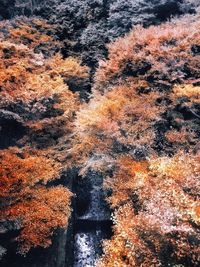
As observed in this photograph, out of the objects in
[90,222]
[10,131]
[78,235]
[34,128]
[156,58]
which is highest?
[156,58]

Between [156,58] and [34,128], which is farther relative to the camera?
[34,128]

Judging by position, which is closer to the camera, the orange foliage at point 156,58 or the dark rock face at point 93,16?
the orange foliage at point 156,58

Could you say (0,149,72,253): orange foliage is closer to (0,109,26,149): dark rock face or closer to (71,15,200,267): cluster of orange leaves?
(71,15,200,267): cluster of orange leaves

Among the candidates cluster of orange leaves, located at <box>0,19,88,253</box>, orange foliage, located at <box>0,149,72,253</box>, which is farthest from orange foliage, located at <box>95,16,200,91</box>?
orange foliage, located at <box>0,149,72,253</box>

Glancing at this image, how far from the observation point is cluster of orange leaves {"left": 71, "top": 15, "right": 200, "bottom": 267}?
9.20m

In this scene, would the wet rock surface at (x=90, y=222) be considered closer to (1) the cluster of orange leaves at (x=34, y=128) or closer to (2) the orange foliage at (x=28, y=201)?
(1) the cluster of orange leaves at (x=34, y=128)

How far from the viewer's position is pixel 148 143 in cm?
1434

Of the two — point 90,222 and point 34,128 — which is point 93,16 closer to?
point 34,128

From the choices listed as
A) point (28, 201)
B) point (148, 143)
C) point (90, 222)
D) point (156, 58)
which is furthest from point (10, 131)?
point (156, 58)

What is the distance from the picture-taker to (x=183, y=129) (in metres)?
14.6

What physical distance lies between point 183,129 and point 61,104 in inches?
272

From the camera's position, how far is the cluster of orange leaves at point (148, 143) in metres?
9.20

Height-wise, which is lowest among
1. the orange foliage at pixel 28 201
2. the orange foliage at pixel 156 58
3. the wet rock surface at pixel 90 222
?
the wet rock surface at pixel 90 222

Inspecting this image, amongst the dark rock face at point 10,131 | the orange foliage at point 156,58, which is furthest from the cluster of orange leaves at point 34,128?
the orange foliage at point 156,58
